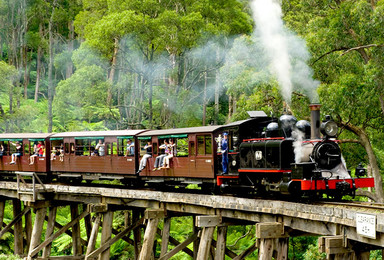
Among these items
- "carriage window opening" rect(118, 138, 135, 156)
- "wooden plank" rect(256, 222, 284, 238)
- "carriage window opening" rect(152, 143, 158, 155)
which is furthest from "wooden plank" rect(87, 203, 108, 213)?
"wooden plank" rect(256, 222, 284, 238)

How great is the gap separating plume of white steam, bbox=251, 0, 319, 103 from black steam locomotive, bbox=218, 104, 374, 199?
214 inches

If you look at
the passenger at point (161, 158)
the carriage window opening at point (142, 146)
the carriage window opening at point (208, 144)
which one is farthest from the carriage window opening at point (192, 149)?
the carriage window opening at point (142, 146)

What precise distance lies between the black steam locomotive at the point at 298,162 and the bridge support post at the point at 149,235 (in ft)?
8.06

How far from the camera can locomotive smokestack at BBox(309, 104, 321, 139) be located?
1376 centimetres

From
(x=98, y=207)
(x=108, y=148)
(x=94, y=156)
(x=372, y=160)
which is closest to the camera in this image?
(x=98, y=207)

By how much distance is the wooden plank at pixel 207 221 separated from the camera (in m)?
13.1

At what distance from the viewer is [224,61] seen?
109 feet

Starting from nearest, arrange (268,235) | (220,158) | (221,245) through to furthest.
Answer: (268,235) → (221,245) → (220,158)

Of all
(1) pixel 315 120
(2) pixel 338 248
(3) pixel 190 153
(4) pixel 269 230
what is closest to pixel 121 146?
(3) pixel 190 153

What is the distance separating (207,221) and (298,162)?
8.33ft

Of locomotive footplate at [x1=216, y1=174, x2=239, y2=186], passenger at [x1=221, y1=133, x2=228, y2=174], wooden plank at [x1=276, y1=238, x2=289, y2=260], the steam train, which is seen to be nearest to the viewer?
wooden plank at [x1=276, y1=238, x2=289, y2=260]

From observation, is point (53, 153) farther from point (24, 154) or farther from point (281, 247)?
point (281, 247)

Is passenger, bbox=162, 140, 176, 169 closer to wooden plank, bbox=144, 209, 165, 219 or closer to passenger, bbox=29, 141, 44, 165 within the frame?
wooden plank, bbox=144, 209, 165, 219

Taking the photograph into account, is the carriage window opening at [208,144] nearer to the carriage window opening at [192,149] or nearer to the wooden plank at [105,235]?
the carriage window opening at [192,149]
